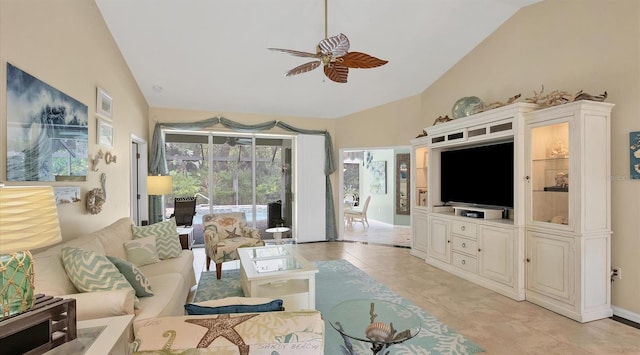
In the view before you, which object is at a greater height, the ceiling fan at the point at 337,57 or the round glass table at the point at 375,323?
the ceiling fan at the point at 337,57

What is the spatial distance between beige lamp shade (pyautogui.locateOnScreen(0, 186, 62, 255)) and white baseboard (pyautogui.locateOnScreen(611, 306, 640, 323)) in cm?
444

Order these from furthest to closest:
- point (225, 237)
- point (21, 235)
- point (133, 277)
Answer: point (225, 237) → point (133, 277) → point (21, 235)

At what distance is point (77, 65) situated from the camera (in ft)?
9.23

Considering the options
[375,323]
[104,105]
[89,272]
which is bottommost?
[375,323]

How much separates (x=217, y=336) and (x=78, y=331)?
90cm

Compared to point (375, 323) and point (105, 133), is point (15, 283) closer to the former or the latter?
point (375, 323)

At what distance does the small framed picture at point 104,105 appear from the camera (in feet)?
10.7

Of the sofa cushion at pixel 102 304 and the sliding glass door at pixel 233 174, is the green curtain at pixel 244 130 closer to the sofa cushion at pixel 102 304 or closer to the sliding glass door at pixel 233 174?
the sliding glass door at pixel 233 174

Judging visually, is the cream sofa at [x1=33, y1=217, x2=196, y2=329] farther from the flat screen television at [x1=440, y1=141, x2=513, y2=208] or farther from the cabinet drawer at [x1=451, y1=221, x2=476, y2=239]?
the flat screen television at [x1=440, y1=141, x2=513, y2=208]

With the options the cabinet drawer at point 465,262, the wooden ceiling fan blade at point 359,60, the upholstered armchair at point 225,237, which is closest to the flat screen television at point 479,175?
the cabinet drawer at point 465,262

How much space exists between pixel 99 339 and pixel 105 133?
2873mm

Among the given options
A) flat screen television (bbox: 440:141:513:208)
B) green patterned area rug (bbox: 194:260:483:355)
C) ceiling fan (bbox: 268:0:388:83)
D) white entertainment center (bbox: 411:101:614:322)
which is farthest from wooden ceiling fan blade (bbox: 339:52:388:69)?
green patterned area rug (bbox: 194:260:483:355)

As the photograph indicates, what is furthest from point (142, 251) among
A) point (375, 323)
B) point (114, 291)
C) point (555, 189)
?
point (555, 189)

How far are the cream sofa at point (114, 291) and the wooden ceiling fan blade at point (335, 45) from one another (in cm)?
230
